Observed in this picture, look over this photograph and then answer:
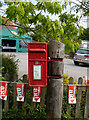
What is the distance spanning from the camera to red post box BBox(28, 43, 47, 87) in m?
2.32

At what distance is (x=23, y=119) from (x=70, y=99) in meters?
0.94

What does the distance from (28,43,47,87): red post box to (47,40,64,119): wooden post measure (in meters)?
0.11

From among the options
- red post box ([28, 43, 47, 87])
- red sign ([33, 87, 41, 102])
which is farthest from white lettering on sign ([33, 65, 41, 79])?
red sign ([33, 87, 41, 102])

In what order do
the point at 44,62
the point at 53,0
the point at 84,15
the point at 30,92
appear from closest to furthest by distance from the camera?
the point at 44,62 → the point at 53,0 → the point at 30,92 → the point at 84,15

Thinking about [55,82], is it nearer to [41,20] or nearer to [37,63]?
[37,63]

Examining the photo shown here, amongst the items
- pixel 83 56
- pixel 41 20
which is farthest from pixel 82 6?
pixel 83 56

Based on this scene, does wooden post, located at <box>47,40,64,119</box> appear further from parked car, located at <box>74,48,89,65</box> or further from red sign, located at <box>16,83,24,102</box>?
parked car, located at <box>74,48,89,65</box>

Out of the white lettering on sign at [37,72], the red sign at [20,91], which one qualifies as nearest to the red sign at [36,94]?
the red sign at [20,91]

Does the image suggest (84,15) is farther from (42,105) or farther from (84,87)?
(42,105)

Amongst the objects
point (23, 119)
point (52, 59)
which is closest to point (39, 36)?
point (52, 59)

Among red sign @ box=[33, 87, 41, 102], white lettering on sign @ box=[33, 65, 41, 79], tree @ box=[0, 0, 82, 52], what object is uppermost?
tree @ box=[0, 0, 82, 52]

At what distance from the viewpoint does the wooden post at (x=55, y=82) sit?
2371 millimetres

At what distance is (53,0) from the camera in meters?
2.91

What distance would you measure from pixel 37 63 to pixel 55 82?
15.4 inches
